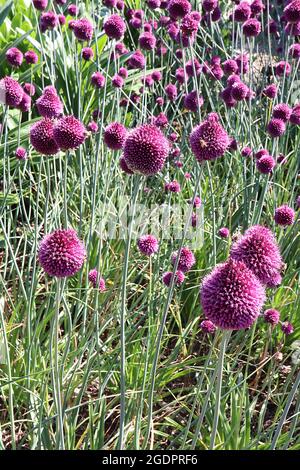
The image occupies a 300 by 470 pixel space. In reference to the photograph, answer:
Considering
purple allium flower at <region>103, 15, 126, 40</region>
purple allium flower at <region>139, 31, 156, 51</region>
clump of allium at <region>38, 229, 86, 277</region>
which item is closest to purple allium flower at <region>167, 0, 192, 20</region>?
purple allium flower at <region>103, 15, 126, 40</region>

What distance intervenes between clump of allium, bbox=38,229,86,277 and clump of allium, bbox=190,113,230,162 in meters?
0.36

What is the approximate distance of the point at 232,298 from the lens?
113cm

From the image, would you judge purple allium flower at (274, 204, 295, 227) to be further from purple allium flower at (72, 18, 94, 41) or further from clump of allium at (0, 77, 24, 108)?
purple allium flower at (72, 18, 94, 41)

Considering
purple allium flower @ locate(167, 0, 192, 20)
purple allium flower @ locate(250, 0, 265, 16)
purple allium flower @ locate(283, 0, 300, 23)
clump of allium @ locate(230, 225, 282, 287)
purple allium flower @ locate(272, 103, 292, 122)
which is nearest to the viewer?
clump of allium @ locate(230, 225, 282, 287)

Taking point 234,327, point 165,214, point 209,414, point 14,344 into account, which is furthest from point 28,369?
point 165,214

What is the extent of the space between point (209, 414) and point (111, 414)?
0.36 meters

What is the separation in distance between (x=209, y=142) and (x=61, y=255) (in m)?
0.44

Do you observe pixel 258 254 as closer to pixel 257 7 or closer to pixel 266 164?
pixel 266 164

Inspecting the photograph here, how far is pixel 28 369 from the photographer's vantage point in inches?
68.1

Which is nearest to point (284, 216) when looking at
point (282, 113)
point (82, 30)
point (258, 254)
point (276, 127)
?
point (276, 127)

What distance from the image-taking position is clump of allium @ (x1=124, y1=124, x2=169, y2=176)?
1350mm

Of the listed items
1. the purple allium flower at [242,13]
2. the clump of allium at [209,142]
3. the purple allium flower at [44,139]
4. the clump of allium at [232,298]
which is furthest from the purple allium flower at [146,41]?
the clump of allium at [232,298]

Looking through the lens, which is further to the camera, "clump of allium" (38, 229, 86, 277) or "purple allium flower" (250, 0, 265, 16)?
"purple allium flower" (250, 0, 265, 16)
